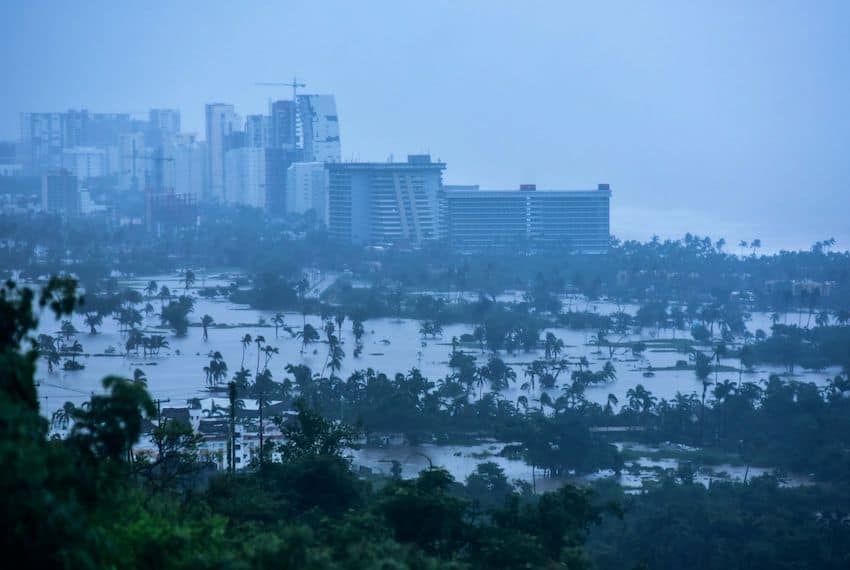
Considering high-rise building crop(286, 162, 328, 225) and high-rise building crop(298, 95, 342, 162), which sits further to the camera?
high-rise building crop(298, 95, 342, 162)

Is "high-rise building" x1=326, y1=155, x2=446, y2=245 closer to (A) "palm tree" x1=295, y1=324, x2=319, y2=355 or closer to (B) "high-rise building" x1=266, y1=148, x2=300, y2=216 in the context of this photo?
(B) "high-rise building" x1=266, y1=148, x2=300, y2=216

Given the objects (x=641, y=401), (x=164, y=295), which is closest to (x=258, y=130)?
(x=164, y=295)

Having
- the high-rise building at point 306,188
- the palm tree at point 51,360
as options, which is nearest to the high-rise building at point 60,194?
the high-rise building at point 306,188

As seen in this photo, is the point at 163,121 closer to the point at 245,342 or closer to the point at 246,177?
the point at 246,177

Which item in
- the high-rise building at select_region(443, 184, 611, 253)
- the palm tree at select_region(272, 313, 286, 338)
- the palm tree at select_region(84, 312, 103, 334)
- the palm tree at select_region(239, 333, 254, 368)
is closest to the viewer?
the palm tree at select_region(239, 333, 254, 368)

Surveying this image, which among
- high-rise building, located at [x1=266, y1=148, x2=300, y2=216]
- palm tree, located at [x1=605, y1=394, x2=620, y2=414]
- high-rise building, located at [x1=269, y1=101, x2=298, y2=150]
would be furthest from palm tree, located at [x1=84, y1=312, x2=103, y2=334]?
high-rise building, located at [x1=269, y1=101, x2=298, y2=150]

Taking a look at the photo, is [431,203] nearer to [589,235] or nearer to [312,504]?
[589,235]
